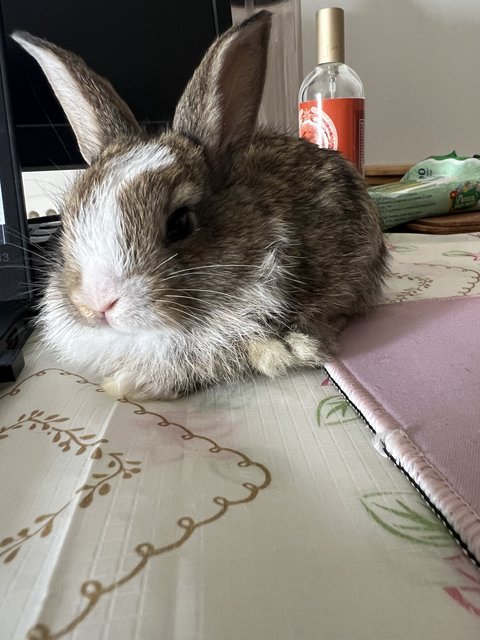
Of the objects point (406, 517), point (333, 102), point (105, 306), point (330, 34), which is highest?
point (330, 34)

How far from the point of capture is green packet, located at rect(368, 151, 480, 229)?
5.30 ft

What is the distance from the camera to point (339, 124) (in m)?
1.46

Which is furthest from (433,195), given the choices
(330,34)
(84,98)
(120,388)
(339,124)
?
(120,388)

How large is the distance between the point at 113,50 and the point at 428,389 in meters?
1.03

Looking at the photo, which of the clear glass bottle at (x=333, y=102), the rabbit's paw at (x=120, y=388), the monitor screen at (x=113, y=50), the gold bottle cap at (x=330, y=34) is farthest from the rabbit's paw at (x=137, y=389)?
the gold bottle cap at (x=330, y=34)

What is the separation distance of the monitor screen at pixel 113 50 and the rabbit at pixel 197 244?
0.43 meters

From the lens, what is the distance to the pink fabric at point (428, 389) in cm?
39

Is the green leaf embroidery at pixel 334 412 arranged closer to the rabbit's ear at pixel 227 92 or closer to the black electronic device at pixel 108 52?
the rabbit's ear at pixel 227 92

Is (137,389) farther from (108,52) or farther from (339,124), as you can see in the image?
(339,124)

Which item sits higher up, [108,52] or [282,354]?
[108,52]

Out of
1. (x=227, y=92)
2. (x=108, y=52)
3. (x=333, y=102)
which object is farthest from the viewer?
(x=333, y=102)

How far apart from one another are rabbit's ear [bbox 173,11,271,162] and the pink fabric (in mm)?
329

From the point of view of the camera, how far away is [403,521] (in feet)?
1.24

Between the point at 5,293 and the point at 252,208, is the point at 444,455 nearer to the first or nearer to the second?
the point at 252,208
